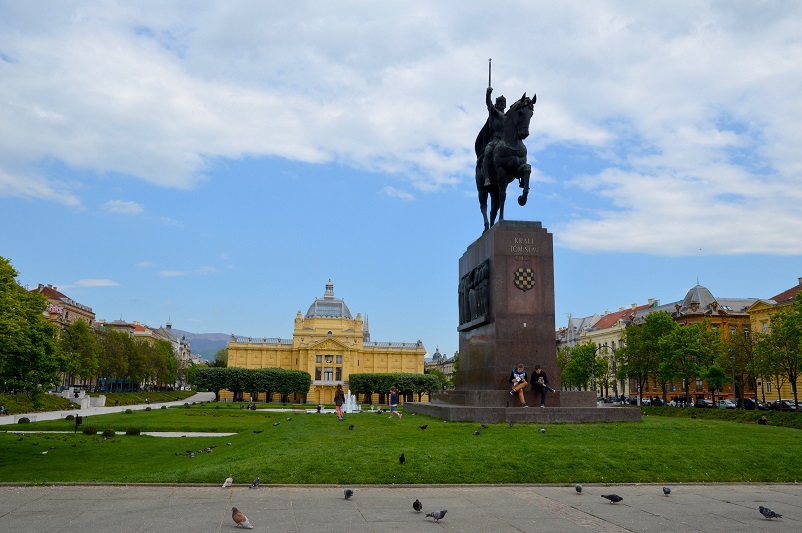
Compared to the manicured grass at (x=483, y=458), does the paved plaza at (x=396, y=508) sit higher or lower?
lower

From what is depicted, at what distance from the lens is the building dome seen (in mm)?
143625

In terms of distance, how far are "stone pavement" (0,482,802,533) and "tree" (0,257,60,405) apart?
42.3 feet

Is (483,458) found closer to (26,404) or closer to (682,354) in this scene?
(682,354)

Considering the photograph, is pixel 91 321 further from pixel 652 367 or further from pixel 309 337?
pixel 652 367

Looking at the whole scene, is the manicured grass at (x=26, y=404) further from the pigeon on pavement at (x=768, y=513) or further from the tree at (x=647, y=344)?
the tree at (x=647, y=344)

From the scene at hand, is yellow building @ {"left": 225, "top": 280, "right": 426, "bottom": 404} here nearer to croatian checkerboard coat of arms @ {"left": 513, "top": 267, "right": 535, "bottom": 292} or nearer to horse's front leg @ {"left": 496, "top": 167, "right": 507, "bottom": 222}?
horse's front leg @ {"left": 496, "top": 167, "right": 507, "bottom": 222}

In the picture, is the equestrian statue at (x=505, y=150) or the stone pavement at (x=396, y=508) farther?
the equestrian statue at (x=505, y=150)

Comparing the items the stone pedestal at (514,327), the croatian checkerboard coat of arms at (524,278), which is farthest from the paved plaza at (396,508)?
the croatian checkerboard coat of arms at (524,278)

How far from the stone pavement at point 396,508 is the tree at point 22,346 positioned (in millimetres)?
12906

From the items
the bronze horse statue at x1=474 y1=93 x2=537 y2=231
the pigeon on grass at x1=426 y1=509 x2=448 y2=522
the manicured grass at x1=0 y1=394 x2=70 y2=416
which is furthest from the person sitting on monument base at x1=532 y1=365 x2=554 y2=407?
the manicured grass at x1=0 y1=394 x2=70 y2=416

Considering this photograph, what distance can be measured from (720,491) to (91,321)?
135580 mm

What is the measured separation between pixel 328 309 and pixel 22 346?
119m

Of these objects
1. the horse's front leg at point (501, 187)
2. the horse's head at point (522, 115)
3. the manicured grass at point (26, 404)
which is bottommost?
the manicured grass at point (26, 404)

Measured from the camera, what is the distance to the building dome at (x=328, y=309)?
471 ft
